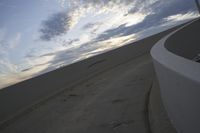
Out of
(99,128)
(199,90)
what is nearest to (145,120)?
(99,128)

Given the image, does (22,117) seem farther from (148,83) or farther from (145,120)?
(145,120)

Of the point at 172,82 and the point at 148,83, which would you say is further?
the point at 148,83

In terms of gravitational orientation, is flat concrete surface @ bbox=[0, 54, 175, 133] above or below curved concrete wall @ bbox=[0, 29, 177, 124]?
below

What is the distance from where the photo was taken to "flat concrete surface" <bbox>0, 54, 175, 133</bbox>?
752cm

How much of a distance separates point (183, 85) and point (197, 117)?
46 centimetres

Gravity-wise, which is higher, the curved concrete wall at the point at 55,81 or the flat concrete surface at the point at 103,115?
the curved concrete wall at the point at 55,81

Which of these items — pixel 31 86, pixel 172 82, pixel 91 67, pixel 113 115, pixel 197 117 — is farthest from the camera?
pixel 91 67

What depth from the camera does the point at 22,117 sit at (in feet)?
41.2

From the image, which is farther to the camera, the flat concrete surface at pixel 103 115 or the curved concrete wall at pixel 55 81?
the curved concrete wall at pixel 55 81

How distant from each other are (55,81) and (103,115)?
509 inches

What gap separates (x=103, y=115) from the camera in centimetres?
910

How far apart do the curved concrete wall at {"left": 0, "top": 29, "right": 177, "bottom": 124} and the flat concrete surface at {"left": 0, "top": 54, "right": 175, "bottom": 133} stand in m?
1.86

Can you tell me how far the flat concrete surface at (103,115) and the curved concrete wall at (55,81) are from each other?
1.86 m

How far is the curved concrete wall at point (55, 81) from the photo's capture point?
16000mm
